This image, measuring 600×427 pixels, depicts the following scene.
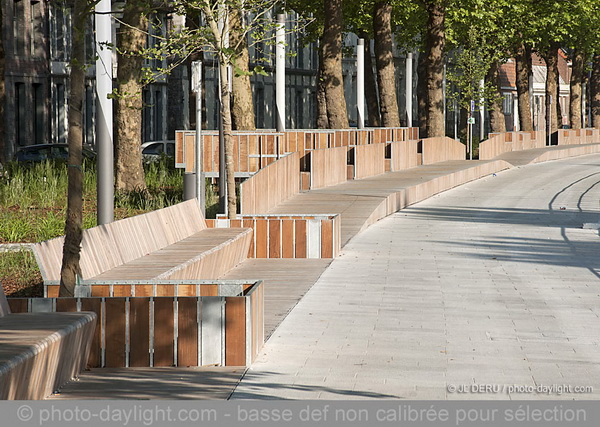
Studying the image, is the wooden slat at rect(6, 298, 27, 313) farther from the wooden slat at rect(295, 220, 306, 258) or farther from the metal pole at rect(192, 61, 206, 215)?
the metal pole at rect(192, 61, 206, 215)

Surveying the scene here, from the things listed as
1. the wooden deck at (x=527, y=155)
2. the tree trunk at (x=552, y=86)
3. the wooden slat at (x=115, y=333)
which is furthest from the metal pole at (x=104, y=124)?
the tree trunk at (x=552, y=86)

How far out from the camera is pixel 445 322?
1161 cm

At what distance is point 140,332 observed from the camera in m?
9.25

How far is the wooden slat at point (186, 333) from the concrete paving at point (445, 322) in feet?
1.46

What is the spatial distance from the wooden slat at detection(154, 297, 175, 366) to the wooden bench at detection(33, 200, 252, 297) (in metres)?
1.33

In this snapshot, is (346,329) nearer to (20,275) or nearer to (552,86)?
(20,275)

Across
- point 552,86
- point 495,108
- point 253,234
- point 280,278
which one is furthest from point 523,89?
point 280,278

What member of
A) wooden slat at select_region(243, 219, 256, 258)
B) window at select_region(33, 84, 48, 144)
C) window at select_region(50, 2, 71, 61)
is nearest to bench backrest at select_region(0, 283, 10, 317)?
wooden slat at select_region(243, 219, 256, 258)

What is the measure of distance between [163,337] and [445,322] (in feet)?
10.7

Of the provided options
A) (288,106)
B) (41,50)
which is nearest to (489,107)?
(288,106)

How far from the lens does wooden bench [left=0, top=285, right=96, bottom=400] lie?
7133 mm

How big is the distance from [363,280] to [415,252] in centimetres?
366

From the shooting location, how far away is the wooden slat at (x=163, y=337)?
9219 millimetres
